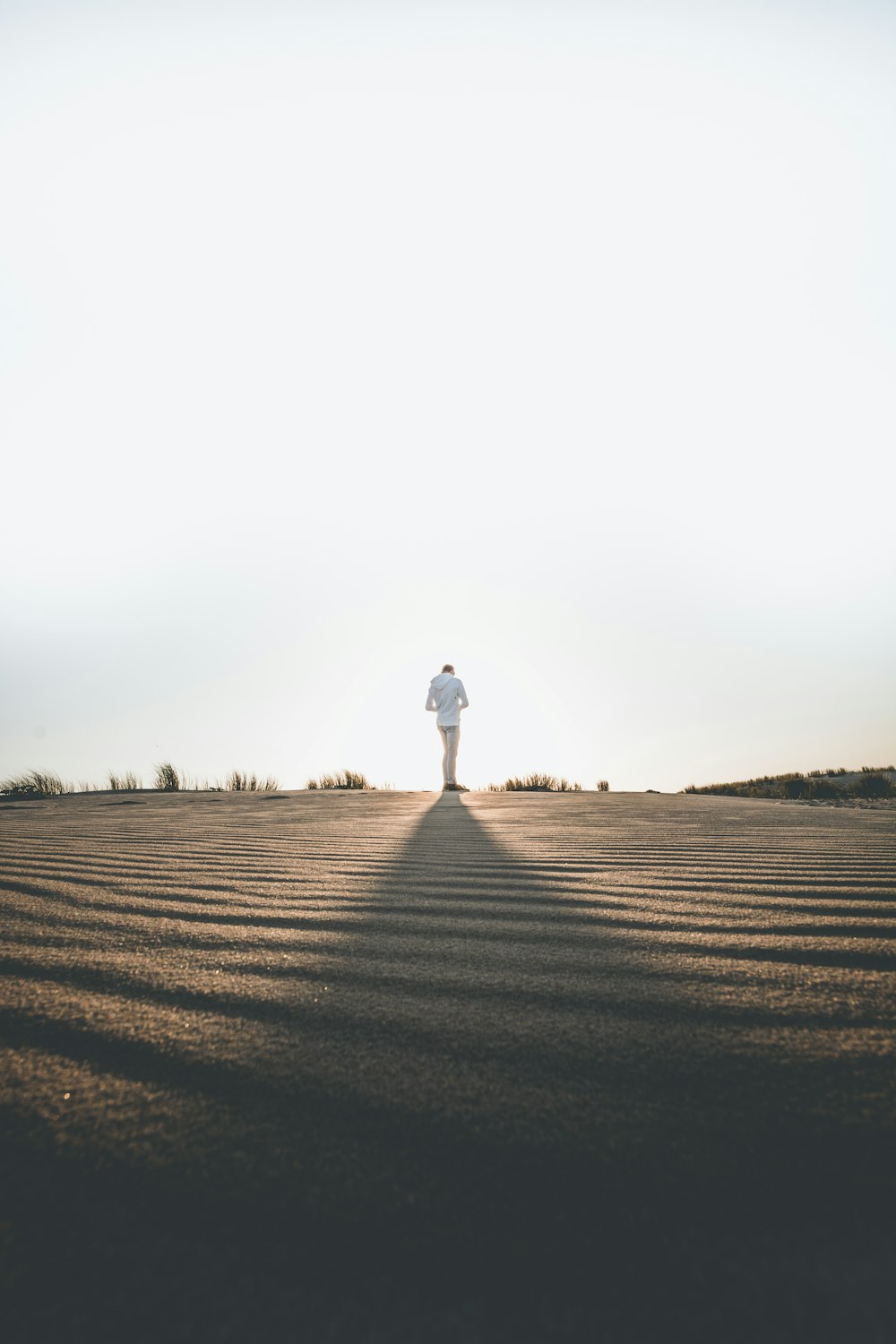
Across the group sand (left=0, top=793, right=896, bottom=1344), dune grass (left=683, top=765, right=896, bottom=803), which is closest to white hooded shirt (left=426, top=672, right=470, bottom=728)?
dune grass (left=683, top=765, right=896, bottom=803)

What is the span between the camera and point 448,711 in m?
10.2

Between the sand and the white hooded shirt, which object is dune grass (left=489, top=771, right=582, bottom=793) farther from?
the sand

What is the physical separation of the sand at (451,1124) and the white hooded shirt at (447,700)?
8.33 metres

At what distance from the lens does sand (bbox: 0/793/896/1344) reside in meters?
0.56

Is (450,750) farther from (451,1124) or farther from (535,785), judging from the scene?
(451,1124)

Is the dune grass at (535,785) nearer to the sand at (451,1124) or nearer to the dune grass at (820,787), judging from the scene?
the dune grass at (820,787)

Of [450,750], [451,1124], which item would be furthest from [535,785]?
[451,1124]

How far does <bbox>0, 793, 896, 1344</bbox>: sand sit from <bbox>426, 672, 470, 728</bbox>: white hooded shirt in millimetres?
8329

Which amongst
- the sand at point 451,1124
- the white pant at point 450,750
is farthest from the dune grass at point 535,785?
the sand at point 451,1124

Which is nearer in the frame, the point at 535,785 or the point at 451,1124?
the point at 451,1124

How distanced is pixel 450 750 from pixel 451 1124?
960 centimetres

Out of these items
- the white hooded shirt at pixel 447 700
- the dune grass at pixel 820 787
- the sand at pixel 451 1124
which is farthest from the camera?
the white hooded shirt at pixel 447 700

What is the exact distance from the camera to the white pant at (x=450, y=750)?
10336mm

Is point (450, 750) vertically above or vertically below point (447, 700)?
below
